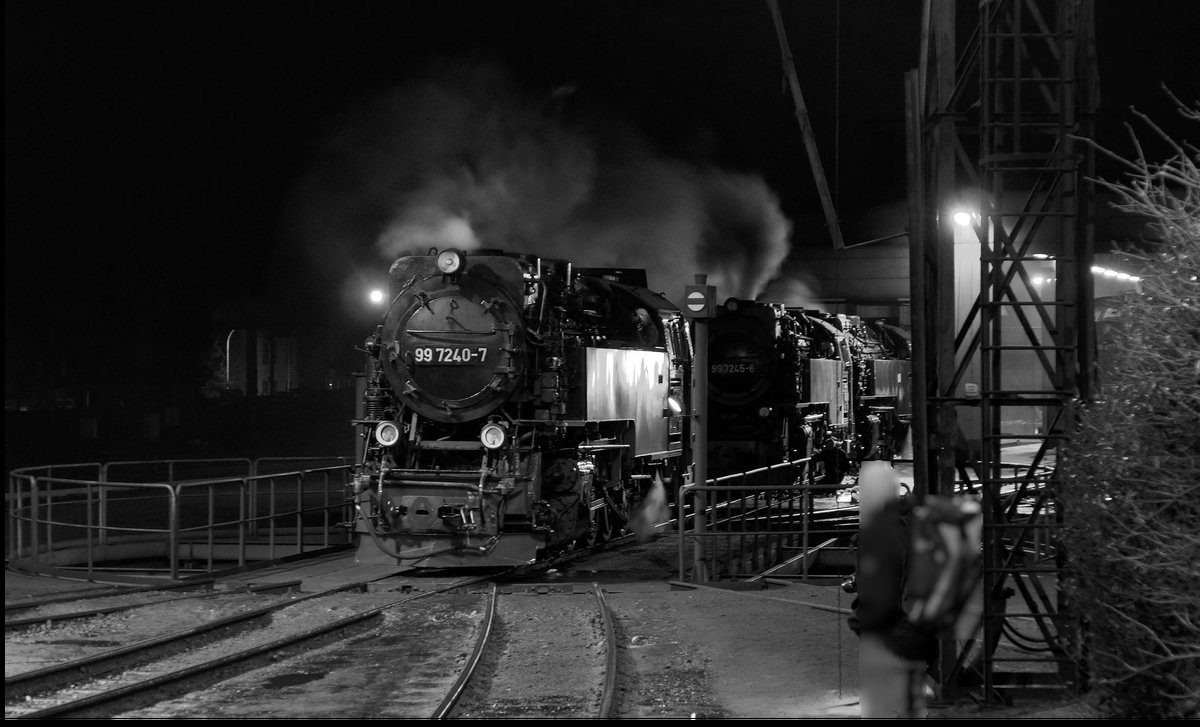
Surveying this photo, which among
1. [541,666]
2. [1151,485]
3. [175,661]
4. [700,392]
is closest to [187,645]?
[175,661]

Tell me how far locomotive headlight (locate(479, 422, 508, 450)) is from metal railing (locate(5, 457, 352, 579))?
7.05ft

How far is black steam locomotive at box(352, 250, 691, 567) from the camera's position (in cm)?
1370

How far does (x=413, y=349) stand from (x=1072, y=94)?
8.15m

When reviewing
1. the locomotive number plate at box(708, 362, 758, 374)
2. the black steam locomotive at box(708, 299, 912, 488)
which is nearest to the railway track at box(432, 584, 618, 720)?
the black steam locomotive at box(708, 299, 912, 488)

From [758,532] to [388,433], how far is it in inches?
172

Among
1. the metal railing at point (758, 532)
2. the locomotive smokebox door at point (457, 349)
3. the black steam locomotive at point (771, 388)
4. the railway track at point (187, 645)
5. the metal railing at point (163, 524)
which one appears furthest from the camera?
the black steam locomotive at point (771, 388)

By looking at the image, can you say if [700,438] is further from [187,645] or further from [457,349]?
[187,645]

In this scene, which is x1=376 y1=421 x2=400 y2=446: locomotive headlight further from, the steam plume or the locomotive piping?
the steam plume

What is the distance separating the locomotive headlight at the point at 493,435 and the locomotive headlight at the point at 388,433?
43.7 inches

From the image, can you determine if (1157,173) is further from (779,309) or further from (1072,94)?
(779,309)

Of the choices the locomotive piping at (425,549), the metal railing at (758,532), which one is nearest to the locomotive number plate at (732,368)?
the metal railing at (758,532)

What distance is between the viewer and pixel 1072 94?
27.5 ft

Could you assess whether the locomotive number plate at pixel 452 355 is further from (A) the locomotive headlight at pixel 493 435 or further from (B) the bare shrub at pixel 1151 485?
(B) the bare shrub at pixel 1151 485

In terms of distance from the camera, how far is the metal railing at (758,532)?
13392 millimetres
